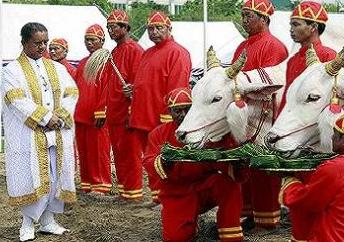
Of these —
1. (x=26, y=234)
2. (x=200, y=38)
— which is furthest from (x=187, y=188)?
(x=200, y=38)

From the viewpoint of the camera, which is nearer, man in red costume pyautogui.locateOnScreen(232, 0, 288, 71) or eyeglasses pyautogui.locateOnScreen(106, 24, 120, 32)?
man in red costume pyautogui.locateOnScreen(232, 0, 288, 71)

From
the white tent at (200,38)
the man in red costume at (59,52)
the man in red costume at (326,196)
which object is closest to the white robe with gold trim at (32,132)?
the man in red costume at (326,196)

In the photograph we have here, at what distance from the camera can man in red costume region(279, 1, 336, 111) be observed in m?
5.36

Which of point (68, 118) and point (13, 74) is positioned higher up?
point (13, 74)

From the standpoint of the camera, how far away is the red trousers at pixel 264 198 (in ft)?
20.5

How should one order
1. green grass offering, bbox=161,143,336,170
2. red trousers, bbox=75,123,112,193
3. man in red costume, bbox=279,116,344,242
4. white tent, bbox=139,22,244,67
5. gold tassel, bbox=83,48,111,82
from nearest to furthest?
1. man in red costume, bbox=279,116,344,242
2. green grass offering, bbox=161,143,336,170
3. gold tassel, bbox=83,48,111,82
4. red trousers, bbox=75,123,112,193
5. white tent, bbox=139,22,244,67

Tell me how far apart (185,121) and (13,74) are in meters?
1.82

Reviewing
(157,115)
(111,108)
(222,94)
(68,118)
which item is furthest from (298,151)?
(111,108)

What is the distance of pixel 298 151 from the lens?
183 inches

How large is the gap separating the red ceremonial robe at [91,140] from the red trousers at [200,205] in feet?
9.94

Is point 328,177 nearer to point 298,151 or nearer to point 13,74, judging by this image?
point 298,151

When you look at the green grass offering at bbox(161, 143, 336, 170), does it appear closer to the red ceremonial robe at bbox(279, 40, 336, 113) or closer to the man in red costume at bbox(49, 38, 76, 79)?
the red ceremonial robe at bbox(279, 40, 336, 113)

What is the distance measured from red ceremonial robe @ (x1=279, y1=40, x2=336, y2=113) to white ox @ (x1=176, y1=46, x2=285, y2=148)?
82 mm

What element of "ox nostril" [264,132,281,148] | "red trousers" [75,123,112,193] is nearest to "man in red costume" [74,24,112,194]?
"red trousers" [75,123,112,193]
